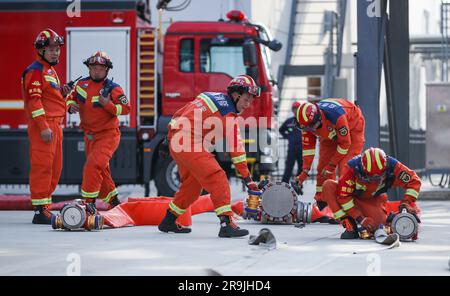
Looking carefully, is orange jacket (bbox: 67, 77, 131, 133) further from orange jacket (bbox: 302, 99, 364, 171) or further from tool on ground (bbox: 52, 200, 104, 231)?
orange jacket (bbox: 302, 99, 364, 171)

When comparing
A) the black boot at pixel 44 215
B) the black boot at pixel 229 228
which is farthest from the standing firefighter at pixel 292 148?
the black boot at pixel 229 228

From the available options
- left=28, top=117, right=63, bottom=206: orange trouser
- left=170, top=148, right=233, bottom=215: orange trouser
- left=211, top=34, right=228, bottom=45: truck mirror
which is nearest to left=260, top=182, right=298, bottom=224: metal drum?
left=170, top=148, right=233, bottom=215: orange trouser

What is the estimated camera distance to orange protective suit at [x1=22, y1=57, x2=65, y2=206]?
13.2 metres

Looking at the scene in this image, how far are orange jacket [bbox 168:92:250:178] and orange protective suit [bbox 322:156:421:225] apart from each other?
35.5 inches

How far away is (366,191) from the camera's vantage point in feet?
37.8

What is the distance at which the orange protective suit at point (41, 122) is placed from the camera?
1320cm

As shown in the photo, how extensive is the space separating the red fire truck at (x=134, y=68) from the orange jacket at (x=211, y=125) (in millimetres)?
6713

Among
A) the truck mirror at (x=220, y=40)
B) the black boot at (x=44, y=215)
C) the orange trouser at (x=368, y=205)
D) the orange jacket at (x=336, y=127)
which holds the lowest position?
the black boot at (x=44, y=215)

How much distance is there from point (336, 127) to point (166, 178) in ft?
17.6

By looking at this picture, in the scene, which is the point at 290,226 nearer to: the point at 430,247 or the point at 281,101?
the point at 430,247

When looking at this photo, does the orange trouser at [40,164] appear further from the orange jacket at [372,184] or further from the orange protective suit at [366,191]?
the orange jacket at [372,184]

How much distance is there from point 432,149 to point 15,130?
320 inches

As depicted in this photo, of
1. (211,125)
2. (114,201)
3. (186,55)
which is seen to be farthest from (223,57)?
(211,125)
